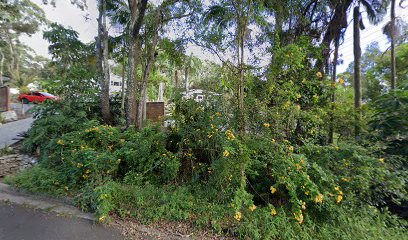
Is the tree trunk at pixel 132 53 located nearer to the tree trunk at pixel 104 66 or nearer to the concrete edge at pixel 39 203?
the tree trunk at pixel 104 66

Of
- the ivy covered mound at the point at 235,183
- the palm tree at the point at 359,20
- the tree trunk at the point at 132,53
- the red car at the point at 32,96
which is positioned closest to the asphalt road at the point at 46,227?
the ivy covered mound at the point at 235,183

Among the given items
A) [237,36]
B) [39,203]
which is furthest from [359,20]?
[39,203]

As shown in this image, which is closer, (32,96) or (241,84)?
(241,84)

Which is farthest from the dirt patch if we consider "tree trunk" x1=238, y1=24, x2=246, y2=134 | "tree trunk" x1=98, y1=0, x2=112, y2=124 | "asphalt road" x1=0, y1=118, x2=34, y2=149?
"asphalt road" x1=0, y1=118, x2=34, y2=149

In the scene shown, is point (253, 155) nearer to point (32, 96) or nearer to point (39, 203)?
point (39, 203)

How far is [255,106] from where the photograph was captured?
353cm

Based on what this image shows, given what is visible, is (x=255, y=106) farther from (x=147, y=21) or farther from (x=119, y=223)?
(x=147, y=21)

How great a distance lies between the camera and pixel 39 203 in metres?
3.38

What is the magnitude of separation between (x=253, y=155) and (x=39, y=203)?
375 cm

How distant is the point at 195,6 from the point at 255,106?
4.10m

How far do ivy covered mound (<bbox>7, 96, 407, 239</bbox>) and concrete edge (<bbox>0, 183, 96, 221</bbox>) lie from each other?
14 centimetres

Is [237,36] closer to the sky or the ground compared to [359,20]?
closer to the ground

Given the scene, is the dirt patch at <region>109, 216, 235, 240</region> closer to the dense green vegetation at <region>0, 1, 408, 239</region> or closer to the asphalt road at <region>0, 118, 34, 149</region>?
the dense green vegetation at <region>0, 1, 408, 239</region>

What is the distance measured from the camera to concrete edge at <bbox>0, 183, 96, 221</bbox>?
10.0 feet
